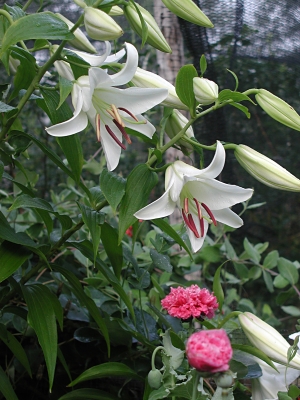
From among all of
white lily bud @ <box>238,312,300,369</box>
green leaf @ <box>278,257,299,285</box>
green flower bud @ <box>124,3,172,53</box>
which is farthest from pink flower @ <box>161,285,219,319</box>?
green leaf @ <box>278,257,299,285</box>

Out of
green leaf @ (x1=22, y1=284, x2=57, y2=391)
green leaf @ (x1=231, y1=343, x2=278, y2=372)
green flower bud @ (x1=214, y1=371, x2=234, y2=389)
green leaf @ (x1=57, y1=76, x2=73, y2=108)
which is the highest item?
green leaf @ (x1=57, y1=76, x2=73, y2=108)

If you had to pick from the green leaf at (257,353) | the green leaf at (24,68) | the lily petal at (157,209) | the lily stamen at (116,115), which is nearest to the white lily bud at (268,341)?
the green leaf at (257,353)

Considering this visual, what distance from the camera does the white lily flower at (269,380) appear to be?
602 mm

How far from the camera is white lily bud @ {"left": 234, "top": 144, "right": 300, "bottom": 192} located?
50 centimetres

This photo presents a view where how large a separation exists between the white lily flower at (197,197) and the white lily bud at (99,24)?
15 cm

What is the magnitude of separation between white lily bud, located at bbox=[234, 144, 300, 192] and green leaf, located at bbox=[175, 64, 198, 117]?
8cm

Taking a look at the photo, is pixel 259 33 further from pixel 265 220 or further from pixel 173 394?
pixel 173 394

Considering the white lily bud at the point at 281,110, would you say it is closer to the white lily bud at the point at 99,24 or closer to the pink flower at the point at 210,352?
the white lily bud at the point at 99,24

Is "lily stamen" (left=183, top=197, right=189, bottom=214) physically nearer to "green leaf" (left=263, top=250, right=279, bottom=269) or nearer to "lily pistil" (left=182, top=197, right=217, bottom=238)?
"lily pistil" (left=182, top=197, right=217, bottom=238)

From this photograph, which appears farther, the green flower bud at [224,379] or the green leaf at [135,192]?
the green leaf at [135,192]

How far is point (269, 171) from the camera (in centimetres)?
51

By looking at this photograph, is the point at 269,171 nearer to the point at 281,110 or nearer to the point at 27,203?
the point at 281,110

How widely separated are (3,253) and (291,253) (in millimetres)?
1889

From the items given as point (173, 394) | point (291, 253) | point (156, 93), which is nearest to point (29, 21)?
point (156, 93)
